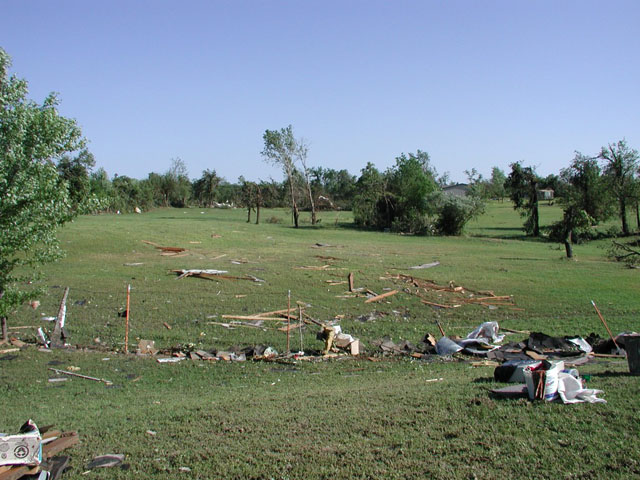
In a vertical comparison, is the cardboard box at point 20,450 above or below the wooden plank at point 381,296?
above

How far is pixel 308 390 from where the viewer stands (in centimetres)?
1045

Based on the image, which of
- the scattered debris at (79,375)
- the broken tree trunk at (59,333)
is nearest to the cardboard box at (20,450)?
the scattered debris at (79,375)

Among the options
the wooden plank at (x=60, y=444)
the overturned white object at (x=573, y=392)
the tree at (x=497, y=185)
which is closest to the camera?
the wooden plank at (x=60, y=444)

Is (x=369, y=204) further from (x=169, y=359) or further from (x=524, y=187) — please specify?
(x=169, y=359)

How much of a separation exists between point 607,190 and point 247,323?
5719 cm

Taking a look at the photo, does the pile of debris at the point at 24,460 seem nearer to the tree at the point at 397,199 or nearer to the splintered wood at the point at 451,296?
the splintered wood at the point at 451,296

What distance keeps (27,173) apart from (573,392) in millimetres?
10844

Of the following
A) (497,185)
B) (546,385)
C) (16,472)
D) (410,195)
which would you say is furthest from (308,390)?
(497,185)

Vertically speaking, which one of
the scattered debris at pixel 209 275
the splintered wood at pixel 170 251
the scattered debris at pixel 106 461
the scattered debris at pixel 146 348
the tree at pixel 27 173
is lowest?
the scattered debris at pixel 146 348

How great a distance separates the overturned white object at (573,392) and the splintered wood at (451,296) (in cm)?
1361

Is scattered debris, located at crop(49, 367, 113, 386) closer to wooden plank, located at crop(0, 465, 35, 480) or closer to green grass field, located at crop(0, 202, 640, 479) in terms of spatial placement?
green grass field, located at crop(0, 202, 640, 479)

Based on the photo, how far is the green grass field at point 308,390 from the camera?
6207mm

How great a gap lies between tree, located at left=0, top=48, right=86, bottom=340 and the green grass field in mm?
2802

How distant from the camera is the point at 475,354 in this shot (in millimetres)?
14414
